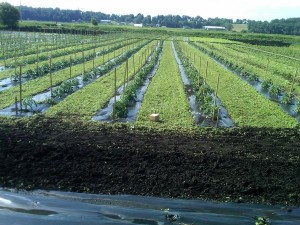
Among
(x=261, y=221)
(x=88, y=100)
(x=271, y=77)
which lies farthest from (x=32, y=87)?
(x=271, y=77)

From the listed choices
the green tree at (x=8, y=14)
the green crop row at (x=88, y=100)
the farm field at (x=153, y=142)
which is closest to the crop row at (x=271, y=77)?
the farm field at (x=153, y=142)

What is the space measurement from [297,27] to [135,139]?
13246 cm

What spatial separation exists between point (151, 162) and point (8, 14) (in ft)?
224

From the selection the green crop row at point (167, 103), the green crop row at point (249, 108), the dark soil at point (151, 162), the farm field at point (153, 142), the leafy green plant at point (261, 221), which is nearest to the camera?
the leafy green plant at point (261, 221)

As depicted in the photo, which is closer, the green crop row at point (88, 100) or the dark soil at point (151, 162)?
the dark soil at point (151, 162)

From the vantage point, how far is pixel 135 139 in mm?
11297

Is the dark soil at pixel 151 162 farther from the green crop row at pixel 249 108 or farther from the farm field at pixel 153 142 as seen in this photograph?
the green crop row at pixel 249 108

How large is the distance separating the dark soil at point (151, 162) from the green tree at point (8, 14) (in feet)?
207

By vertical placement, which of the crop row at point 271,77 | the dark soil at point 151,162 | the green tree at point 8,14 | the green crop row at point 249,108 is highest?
the green tree at point 8,14

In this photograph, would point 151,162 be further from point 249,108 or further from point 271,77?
point 271,77

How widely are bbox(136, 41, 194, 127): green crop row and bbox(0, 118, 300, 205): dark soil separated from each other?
51.4 inches

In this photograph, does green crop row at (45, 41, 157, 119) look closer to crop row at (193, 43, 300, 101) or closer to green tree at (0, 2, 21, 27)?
crop row at (193, 43, 300, 101)

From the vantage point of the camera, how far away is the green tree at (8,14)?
67688 millimetres

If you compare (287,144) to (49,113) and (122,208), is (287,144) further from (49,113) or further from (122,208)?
(49,113)
